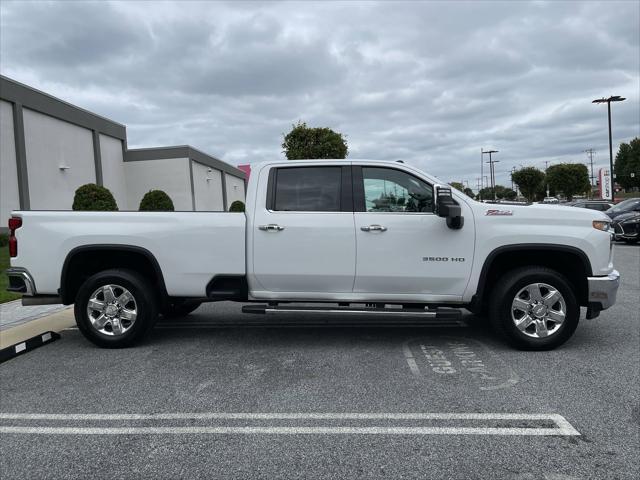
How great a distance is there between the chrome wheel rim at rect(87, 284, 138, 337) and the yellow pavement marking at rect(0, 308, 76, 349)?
117 centimetres

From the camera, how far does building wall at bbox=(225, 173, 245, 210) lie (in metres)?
56.1

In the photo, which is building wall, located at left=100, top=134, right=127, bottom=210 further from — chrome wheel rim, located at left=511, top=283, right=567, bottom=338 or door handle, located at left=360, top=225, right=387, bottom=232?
chrome wheel rim, located at left=511, top=283, right=567, bottom=338

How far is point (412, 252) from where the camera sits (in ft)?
17.8

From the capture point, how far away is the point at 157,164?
1549 inches

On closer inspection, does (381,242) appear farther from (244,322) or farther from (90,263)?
(90,263)

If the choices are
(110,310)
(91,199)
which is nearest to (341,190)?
(110,310)

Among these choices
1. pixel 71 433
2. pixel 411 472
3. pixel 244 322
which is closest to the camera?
pixel 411 472

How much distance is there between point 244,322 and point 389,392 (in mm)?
3293

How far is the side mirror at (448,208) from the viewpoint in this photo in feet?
16.9

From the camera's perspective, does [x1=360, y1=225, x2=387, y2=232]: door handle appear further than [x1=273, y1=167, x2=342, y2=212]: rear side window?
No

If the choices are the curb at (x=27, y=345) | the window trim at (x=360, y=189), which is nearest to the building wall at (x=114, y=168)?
the curb at (x=27, y=345)

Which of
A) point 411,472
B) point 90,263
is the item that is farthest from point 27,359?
point 411,472

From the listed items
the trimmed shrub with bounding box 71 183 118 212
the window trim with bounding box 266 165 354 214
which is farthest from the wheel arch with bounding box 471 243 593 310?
the trimmed shrub with bounding box 71 183 118 212

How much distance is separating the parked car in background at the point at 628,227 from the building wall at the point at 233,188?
1619 inches
